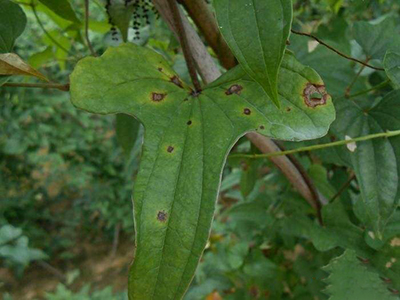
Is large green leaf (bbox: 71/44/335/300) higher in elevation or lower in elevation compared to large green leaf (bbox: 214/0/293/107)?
lower

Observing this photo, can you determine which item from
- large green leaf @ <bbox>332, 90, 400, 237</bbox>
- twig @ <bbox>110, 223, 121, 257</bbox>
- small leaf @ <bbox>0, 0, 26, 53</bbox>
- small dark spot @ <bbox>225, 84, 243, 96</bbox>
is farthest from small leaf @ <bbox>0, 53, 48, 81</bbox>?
twig @ <bbox>110, 223, 121, 257</bbox>

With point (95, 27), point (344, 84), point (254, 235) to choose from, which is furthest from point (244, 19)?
point (254, 235)

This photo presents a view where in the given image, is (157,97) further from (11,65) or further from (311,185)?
(311,185)

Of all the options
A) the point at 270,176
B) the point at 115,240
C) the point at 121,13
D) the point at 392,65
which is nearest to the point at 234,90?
the point at 392,65

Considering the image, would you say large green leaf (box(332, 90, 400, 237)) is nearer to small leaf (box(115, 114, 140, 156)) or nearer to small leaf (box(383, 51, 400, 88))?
small leaf (box(383, 51, 400, 88))

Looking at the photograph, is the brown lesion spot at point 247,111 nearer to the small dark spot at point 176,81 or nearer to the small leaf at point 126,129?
the small dark spot at point 176,81

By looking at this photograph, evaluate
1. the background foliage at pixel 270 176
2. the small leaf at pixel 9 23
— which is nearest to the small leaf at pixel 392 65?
the background foliage at pixel 270 176
